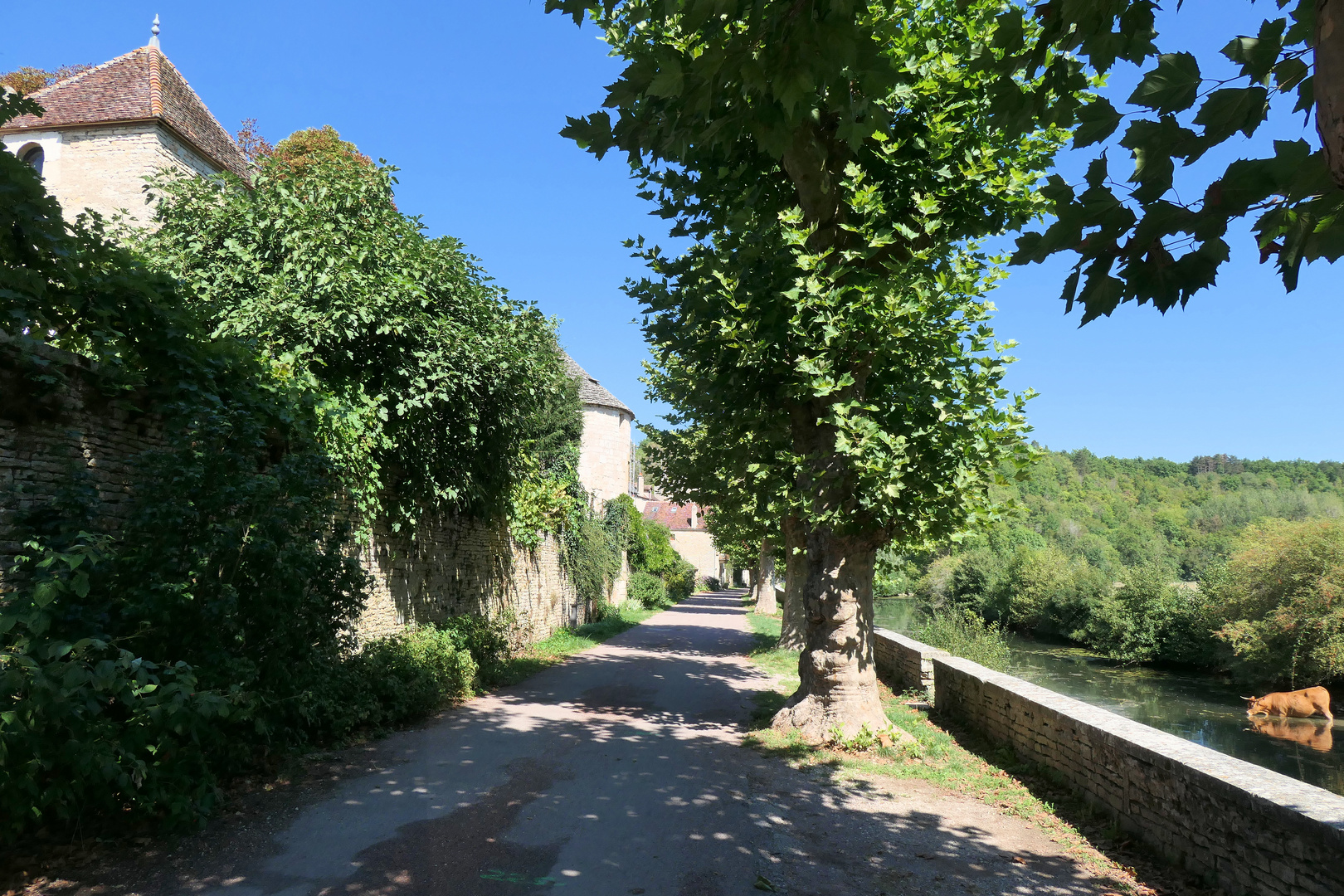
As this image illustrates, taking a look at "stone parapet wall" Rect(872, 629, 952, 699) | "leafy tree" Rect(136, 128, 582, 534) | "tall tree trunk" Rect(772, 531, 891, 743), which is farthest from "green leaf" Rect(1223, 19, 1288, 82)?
"stone parapet wall" Rect(872, 629, 952, 699)

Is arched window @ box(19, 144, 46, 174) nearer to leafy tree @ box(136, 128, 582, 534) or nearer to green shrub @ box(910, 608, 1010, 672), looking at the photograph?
leafy tree @ box(136, 128, 582, 534)

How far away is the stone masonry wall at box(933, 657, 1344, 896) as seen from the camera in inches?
152

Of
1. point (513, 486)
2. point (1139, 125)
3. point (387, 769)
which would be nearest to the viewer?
point (1139, 125)

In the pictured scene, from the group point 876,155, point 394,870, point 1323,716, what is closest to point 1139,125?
point 394,870

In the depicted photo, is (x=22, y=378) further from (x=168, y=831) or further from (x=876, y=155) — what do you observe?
(x=876, y=155)

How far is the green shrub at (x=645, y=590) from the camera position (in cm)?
3434

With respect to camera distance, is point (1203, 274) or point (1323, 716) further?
point (1323, 716)

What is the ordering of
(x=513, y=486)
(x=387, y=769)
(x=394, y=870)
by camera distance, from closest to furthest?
(x=394, y=870)
(x=387, y=769)
(x=513, y=486)

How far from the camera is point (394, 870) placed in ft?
14.9

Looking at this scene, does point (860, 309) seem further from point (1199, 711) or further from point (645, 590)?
point (645, 590)

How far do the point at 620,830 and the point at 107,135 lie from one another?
65.2 feet

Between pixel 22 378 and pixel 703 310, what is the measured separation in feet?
19.3

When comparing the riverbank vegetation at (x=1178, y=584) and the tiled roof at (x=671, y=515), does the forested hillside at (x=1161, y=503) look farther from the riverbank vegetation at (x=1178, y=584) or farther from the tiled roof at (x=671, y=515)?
the tiled roof at (x=671, y=515)

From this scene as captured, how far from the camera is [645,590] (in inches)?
1372
